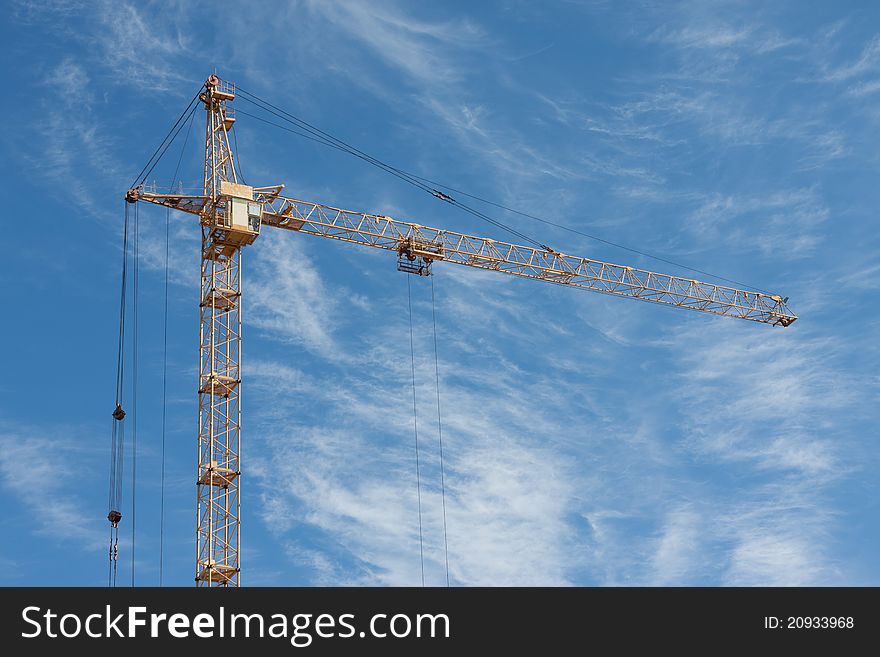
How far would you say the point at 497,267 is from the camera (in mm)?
162875
